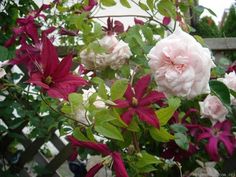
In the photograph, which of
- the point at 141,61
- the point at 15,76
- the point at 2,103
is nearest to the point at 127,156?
the point at 141,61

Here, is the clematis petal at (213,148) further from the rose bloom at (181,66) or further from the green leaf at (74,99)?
the green leaf at (74,99)

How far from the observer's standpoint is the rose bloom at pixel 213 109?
65 centimetres

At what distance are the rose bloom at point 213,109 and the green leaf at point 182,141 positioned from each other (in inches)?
2.8

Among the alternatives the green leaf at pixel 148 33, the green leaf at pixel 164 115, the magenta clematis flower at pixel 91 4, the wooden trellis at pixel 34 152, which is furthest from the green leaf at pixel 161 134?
the wooden trellis at pixel 34 152

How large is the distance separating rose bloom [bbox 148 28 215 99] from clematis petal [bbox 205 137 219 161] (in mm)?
118

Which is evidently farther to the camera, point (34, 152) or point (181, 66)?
point (34, 152)

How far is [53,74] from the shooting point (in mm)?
508

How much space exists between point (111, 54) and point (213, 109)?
0.24 m

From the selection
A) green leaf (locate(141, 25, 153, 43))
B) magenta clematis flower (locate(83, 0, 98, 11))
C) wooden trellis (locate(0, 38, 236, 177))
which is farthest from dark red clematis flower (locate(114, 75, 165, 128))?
wooden trellis (locate(0, 38, 236, 177))

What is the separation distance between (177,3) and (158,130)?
0.41 meters

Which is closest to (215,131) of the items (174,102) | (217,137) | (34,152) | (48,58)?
(217,137)

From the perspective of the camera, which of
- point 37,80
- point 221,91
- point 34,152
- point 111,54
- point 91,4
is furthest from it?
point 34,152

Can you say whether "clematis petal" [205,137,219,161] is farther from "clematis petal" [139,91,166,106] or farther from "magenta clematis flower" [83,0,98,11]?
"magenta clematis flower" [83,0,98,11]

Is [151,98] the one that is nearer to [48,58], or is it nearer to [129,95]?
[129,95]
